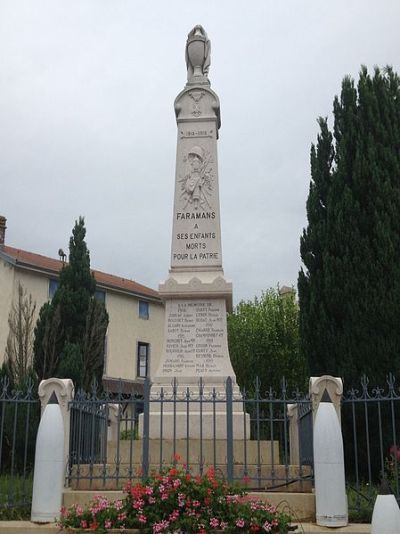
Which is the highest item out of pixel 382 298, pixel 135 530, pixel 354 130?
pixel 354 130

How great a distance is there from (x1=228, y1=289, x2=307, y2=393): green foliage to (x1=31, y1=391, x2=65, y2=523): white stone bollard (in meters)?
17.0

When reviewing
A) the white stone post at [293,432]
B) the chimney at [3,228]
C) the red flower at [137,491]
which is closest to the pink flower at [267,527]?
the red flower at [137,491]

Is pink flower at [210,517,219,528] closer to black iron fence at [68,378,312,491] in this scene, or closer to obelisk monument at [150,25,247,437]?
black iron fence at [68,378,312,491]

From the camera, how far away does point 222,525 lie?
20.3ft

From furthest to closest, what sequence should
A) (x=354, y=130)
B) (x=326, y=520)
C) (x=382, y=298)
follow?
(x=354, y=130)
(x=382, y=298)
(x=326, y=520)

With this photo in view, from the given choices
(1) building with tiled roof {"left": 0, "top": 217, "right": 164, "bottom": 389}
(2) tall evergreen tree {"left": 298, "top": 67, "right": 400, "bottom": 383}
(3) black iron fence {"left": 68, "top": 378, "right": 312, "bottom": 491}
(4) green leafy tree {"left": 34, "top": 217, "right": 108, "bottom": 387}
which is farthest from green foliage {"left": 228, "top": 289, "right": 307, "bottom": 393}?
(3) black iron fence {"left": 68, "top": 378, "right": 312, "bottom": 491}

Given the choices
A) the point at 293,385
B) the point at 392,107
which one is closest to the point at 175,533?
the point at 392,107

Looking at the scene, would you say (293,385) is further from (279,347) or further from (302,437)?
(302,437)

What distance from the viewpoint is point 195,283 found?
418 inches

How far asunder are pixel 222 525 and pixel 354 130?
33.3ft

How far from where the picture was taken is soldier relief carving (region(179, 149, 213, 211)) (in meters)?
11.4

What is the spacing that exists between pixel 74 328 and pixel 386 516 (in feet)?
46.1

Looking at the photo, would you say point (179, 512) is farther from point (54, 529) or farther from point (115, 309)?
point (115, 309)

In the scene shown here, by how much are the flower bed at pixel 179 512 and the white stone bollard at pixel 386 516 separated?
950 millimetres
